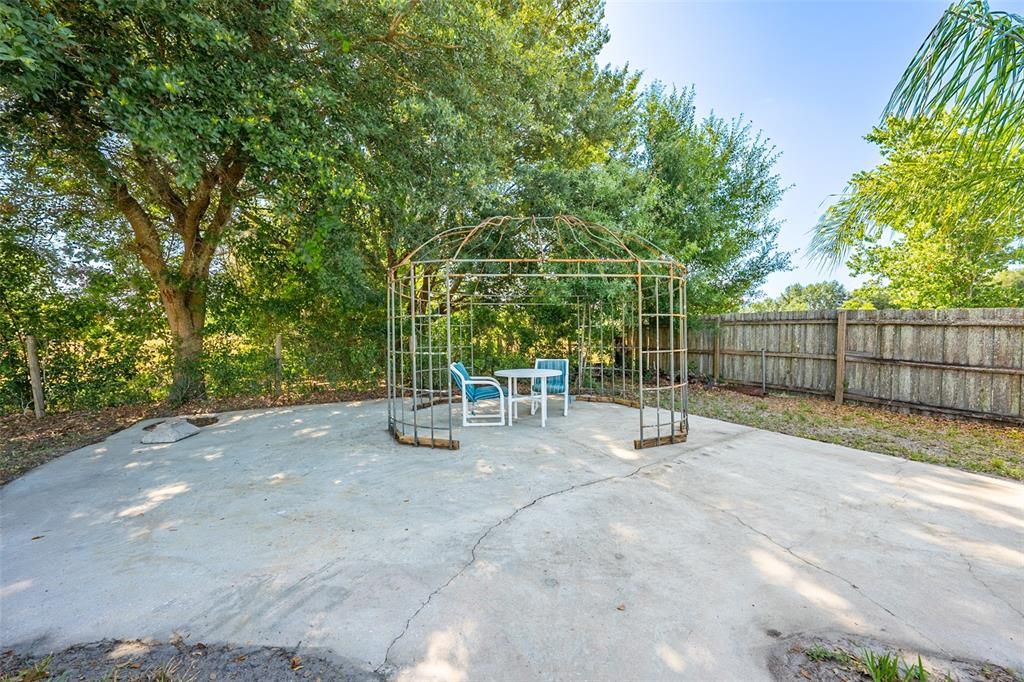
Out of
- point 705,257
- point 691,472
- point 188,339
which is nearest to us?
point 691,472

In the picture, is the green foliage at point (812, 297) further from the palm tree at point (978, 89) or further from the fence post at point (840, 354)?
the palm tree at point (978, 89)

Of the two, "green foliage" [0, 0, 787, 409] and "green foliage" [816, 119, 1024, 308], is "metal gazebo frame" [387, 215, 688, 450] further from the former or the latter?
"green foliage" [816, 119, 1024, 308]

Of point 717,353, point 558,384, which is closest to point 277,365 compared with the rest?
point 558,384

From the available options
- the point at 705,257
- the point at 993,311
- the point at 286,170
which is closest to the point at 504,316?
the point at 705,257

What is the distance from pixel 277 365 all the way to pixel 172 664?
20.1 ft

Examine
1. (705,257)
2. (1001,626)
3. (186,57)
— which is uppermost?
(186,57)

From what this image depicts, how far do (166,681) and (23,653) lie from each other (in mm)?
690

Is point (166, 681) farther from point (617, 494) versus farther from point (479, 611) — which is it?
point (617, 494)

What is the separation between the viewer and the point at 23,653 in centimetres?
170

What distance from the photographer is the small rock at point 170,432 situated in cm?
483

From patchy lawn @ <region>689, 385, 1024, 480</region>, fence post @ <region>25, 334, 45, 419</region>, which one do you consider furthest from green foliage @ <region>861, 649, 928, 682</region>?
fence post @ <region>25, 334, 45, 419</region>

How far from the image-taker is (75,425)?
5594 mm

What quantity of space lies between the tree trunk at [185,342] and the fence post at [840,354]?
9.76 metres

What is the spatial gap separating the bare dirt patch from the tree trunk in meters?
5.77
